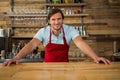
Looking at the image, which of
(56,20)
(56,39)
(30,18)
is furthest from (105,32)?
(56,20)

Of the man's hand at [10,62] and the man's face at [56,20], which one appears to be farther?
the man's face at [56,20]

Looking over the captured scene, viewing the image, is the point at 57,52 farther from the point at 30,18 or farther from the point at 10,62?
the point at 30,18

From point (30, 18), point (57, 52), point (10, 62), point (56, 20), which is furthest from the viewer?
point (30, 18)

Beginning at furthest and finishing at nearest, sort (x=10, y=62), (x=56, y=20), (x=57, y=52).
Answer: (x=57, y=52), (x=56, y=20), (x=10, y=62)

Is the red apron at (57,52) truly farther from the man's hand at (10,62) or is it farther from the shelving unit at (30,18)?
the shelving unit at (30,18)

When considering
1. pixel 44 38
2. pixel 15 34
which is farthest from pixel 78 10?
pixel 44 38

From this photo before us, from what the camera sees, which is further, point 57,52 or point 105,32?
point 105,32

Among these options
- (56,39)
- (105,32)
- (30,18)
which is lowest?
(56,39)

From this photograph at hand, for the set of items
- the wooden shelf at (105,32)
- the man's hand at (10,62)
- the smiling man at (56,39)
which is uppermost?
the wooden shelf at (105,32)

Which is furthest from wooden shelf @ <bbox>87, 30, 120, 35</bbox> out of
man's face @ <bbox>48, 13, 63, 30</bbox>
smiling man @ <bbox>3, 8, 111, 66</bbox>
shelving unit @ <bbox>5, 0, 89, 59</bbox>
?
man's face @ <bbox>48, 13, 63, 30</bbox>

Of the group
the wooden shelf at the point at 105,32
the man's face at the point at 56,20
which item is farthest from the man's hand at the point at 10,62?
the wooden shelf at the point at 105,32

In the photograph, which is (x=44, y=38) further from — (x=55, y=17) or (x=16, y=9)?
(x=16, y=9)

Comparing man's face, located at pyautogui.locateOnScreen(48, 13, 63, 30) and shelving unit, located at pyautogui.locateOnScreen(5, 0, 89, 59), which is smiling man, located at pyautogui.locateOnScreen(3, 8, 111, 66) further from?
shelving unit, located at pyautogui.locateOnScreen(5, 0, 89, 59)

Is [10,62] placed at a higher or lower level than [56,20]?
lower
